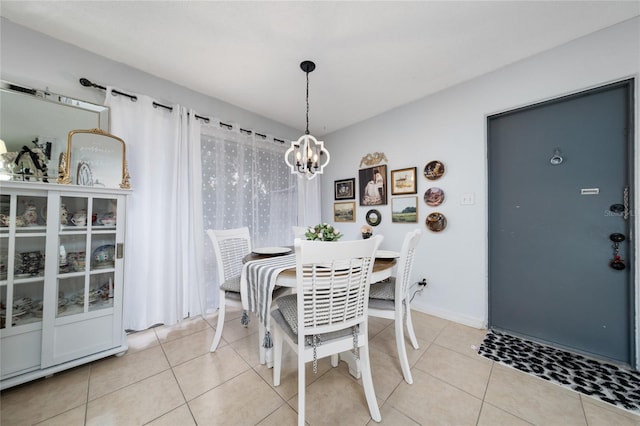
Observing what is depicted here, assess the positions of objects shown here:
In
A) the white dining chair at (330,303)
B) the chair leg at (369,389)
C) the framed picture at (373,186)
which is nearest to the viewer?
the white dining chair at (330,303)

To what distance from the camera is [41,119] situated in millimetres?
1683

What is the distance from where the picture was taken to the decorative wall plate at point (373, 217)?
10.0 ft

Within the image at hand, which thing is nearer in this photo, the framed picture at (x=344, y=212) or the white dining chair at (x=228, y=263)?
the white dining chair at (x=228, y=263)

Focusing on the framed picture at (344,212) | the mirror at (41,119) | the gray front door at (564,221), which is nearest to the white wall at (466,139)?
→ the gray front door at (564,221)

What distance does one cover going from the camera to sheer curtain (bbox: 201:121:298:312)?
2.55 metres

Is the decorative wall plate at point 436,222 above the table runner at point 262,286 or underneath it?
above

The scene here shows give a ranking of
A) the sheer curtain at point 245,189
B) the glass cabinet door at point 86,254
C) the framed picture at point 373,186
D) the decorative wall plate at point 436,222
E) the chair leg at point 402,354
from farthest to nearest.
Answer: the framed picture at point 373,186 < the sheer curtain at point 245,189 < the decorative wall plate at point 436,222 < the glass cabinet door at point 86,254 < the chair leg at point 402,354

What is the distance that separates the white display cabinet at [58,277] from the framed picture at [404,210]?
2841mm

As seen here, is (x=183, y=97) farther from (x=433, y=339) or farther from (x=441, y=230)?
(x=433, y=339)

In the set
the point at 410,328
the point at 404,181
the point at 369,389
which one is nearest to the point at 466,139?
the point at 404,181

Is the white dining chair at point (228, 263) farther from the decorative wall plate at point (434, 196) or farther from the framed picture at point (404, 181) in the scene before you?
the decorative wall plate at point (434, 196)

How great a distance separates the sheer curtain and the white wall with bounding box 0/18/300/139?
54 cm

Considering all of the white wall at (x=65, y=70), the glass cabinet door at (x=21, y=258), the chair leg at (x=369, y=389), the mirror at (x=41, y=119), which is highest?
the white wall at (x=65, y=70)

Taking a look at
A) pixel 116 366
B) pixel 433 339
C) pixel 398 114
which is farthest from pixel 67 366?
pixel 398 114
